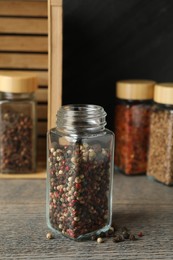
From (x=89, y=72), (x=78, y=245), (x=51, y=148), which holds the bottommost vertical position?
(x=78, y=245)

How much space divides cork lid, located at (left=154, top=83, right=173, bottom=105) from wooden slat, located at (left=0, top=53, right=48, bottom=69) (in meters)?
0.37

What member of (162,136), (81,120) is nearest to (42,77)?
(162,136)

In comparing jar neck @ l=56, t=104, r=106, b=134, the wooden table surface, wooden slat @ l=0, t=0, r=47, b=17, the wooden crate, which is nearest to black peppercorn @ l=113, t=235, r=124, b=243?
the wooden table surface

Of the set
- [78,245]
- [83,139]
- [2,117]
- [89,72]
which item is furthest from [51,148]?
[89,72]

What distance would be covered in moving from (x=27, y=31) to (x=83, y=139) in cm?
58

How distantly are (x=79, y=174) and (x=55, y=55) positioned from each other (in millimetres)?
386

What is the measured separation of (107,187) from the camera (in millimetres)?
982

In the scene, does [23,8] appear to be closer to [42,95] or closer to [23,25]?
[23,25]

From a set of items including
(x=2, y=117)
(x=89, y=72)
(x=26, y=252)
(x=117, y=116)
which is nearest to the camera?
(x=26, y=252)

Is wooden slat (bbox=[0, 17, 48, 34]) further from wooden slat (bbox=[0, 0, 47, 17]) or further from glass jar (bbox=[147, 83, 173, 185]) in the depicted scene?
glass jar (bbox=[147, 83, 173, 185])

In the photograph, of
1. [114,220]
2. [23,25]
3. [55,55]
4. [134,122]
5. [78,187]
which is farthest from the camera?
[23,25]

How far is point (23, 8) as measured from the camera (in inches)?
54.9

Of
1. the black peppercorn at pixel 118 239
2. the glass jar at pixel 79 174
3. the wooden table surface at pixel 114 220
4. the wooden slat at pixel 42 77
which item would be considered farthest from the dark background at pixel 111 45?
the black peppercorn at pixel 118 239

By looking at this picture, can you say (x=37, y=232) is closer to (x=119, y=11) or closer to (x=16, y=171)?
(x=16, y=171)
